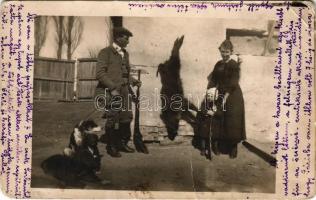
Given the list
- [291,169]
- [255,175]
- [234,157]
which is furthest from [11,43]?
[291,169]

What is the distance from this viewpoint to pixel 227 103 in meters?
1.71

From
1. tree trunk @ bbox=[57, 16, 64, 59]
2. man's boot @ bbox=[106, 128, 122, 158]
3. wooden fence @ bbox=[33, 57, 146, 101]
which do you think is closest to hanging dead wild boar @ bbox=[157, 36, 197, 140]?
→ wooden fence @ bbox=[33, 57, 146, 101]

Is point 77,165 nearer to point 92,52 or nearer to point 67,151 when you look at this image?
point 67,151

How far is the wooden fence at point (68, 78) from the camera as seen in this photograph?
1.70 m

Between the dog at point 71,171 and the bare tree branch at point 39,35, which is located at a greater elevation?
the bare tree branch at point 39,35

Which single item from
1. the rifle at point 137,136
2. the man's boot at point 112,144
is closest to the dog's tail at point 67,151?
the man's boot at point 112,144

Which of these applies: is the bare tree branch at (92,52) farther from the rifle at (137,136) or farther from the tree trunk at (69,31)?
the rifle at (137,136)

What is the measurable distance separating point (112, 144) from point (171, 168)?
0.27 m

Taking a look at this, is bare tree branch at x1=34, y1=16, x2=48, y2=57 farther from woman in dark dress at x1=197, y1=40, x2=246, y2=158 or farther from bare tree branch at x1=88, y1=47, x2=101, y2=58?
woman in dark dress at x1=197, y1=40, x2=246, y2=158

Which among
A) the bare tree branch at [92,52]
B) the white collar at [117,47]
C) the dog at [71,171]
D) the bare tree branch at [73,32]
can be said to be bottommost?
the dog at [71,171]

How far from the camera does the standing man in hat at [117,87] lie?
170 cm

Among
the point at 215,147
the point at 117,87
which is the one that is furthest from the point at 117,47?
the point at 215,147

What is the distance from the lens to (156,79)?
171 cm

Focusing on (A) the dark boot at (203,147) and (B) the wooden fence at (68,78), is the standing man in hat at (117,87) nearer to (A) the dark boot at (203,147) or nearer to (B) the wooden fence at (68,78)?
(B) the wooden fence at (68,78)
